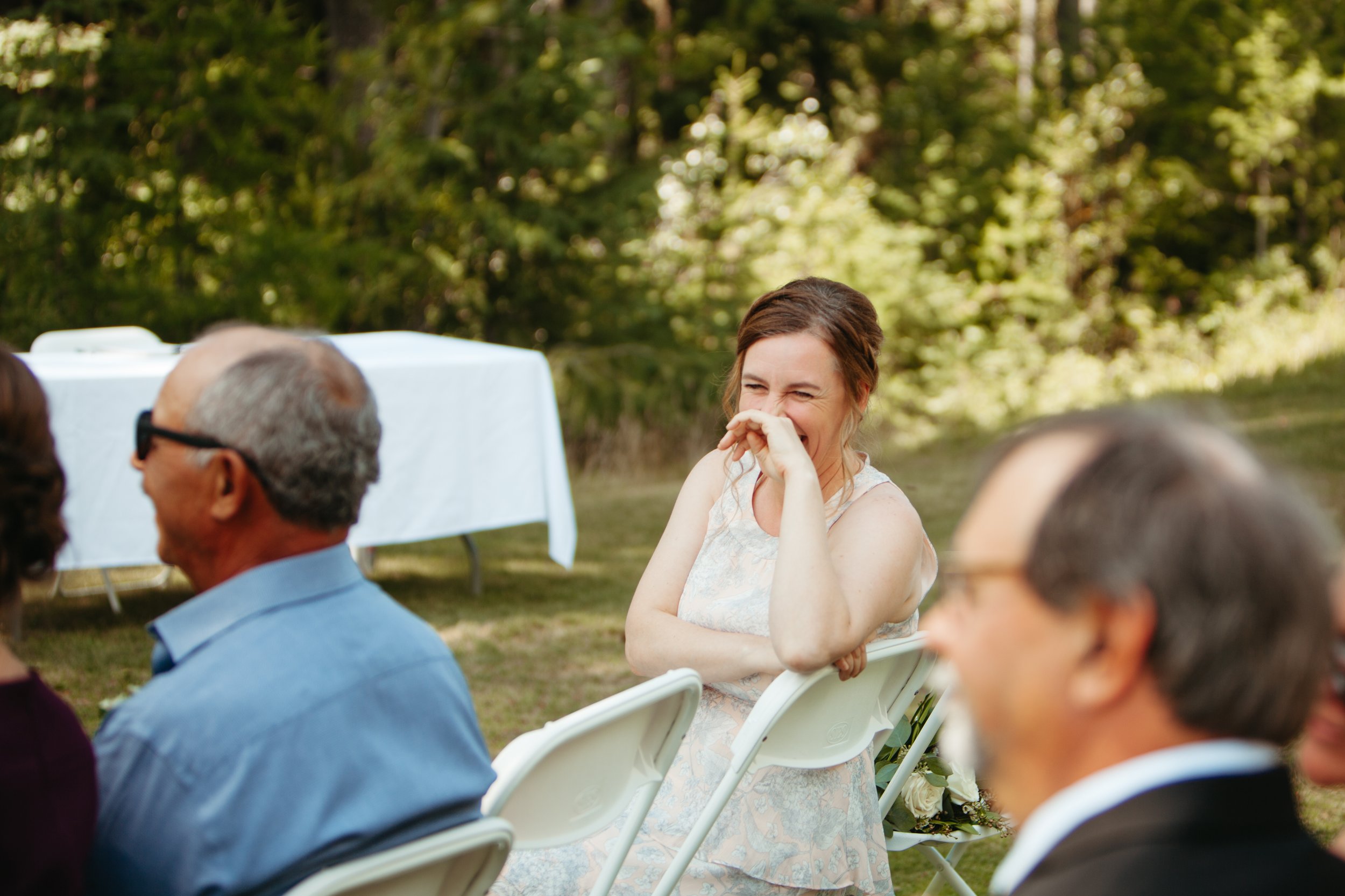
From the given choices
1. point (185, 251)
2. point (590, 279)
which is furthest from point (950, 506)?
point (185, 251)

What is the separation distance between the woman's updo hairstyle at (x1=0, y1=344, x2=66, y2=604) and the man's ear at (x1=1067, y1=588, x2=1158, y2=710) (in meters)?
1.04

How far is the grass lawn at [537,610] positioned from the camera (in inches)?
175

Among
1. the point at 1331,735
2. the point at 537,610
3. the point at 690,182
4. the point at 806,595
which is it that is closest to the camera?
the point at 1331,735

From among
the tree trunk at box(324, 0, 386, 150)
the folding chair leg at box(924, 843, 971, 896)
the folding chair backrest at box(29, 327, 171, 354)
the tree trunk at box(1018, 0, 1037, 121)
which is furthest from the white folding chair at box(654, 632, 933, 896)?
the tree trunk at box(1018, 0, 1037, 121)

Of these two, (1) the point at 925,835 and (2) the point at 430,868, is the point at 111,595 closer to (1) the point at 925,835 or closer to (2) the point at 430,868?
(1) the point at 925,835

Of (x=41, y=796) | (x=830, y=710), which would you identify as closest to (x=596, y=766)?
(x=830, y=710)

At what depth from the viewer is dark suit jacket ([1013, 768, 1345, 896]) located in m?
0.80

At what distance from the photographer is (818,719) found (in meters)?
1.96

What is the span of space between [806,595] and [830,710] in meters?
0.21

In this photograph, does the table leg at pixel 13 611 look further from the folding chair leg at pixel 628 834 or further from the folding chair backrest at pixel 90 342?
the folding chair backrest at pixel 90 342

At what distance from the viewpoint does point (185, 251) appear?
8.85m

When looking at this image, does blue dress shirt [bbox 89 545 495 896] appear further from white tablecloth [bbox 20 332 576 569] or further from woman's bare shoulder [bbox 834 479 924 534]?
white tablecloth [bbox 20 332 576 569]

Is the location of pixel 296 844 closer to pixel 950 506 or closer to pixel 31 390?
pixel 31 390

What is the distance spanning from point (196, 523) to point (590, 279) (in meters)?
10.2
